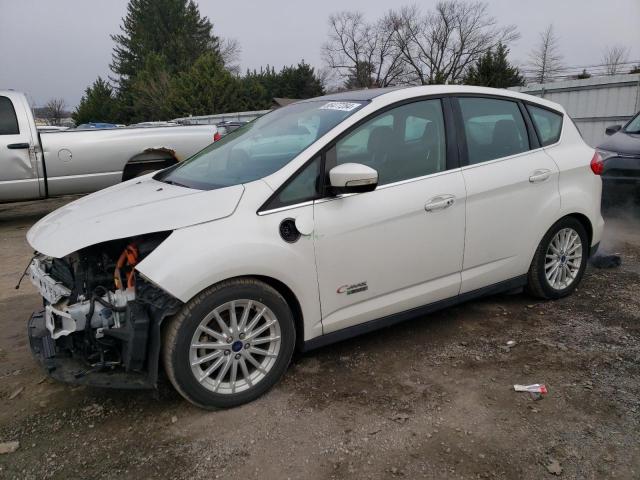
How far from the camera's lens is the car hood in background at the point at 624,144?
689 cm

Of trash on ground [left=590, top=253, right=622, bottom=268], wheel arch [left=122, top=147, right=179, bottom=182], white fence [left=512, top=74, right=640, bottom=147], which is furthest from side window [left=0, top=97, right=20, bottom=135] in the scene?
white fence [left=512, top=74, right=640, bottom=147]

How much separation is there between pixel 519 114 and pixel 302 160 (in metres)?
1.98

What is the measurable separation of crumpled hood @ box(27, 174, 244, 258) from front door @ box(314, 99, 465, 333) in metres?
0.57

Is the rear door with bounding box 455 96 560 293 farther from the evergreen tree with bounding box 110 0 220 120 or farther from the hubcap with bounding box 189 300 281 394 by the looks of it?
the evergreen tree with bounding box 110 0 220 120

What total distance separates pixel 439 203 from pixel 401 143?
A: 1.50 feet

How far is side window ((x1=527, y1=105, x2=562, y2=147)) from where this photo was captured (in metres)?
4.00

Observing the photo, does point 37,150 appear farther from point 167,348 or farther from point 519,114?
point 519,114

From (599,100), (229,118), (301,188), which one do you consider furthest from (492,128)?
(229,118)

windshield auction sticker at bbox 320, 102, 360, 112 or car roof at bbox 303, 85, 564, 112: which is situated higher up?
car roof at bbox 303, 85, 564, 112

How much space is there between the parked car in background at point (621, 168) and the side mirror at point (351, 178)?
5.15 meters

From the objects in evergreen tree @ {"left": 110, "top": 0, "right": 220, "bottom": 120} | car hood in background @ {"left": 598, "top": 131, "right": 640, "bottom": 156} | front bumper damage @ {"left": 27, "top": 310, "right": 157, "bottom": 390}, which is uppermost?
evergreen tree @ {"left": 110, "top": 0, "right": 220, "bottom": 120}

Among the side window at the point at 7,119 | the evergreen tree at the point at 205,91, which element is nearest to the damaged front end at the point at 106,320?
A: the side window at the point at 7,119

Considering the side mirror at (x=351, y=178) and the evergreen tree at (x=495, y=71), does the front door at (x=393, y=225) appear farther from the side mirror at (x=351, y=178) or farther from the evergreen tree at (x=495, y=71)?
the evergreen tree at (x=495, y=71)

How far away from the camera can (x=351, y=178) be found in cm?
283
